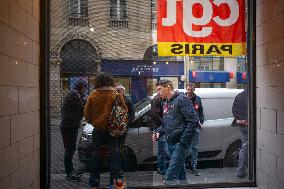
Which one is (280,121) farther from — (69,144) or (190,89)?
(69,144)

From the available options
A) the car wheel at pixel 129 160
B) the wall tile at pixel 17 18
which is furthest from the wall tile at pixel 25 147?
the car wheel at pixel 129 160

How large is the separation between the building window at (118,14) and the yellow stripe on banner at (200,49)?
1.78 meters

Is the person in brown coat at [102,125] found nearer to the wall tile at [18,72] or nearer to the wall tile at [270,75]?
the wall tile at [18,72]

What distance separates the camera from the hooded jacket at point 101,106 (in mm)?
5121

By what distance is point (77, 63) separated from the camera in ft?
21.9

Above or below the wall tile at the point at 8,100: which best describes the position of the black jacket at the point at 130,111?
below

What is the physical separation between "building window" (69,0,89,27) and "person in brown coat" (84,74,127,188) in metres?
1.33

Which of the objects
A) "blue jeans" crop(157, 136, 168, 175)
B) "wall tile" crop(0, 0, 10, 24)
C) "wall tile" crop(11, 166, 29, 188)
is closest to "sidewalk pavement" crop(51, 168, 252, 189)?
"blue jeans" crop(157, 136, 168, 175)

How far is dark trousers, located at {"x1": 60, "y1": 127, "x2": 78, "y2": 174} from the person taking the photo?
6.38 meters

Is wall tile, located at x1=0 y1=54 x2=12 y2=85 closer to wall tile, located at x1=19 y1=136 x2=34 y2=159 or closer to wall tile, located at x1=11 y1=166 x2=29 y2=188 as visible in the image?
wall tile, located at x1=19 y1=136 x2=34 y2=159

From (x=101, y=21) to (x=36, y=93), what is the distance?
9.05 ft

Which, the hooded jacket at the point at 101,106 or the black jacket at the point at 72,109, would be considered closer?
the hooded jacket at the point at 101,106

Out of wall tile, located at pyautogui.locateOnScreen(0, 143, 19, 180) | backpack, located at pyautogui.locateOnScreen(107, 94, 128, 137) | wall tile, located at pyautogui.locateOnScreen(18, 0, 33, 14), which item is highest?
wall tile, located at pyautogui.locateOnScreen(18, 0, 33, 14)

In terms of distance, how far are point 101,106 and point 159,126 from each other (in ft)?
6.33
